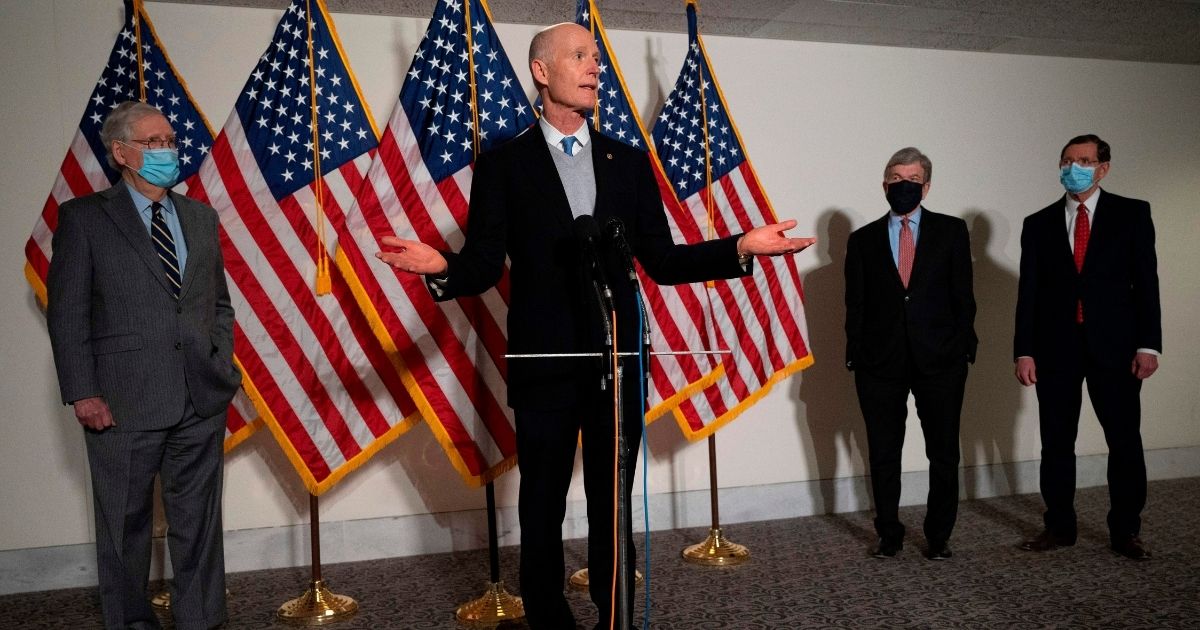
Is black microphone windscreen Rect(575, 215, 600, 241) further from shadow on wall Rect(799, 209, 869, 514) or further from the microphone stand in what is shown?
shadow on wall Rect(799, 209, 869, 514)

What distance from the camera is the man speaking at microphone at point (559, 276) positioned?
7.95 feet

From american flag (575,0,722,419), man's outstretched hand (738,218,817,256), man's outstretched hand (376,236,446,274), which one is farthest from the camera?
american flag (575,0,722,419)

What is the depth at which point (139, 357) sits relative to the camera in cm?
282

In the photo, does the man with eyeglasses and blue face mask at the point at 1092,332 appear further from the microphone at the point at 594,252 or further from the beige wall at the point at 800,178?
the microphone at the point at 594,252

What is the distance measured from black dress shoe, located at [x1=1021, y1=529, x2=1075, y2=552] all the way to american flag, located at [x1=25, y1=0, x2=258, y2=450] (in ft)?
11.1

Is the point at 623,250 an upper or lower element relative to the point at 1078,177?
lower

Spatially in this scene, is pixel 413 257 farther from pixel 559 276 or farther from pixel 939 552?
pixel 939 552

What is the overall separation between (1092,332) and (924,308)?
72 centimetres

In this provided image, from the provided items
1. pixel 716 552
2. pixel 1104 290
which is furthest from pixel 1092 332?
pixel 716 552

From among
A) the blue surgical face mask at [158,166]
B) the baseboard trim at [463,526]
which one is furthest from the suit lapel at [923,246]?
the blue surgical face mask at [158,166]

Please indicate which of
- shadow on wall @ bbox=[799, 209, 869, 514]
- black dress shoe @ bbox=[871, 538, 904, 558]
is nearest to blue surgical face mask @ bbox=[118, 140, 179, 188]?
black dress shoe @ bbox=[871, 538, 904, 558]

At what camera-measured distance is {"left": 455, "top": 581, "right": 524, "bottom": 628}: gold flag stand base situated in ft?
10.8

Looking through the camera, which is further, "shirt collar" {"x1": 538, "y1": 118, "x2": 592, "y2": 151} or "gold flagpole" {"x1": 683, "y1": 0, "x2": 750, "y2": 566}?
"gold flagpole" {"x1": 683, "y1": 0, "x2": 750, "y2": 566}

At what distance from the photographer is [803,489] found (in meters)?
5.07
